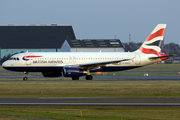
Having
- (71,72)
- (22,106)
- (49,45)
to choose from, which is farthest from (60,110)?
(49,45)

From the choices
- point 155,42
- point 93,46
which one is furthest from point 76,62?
point 93,46

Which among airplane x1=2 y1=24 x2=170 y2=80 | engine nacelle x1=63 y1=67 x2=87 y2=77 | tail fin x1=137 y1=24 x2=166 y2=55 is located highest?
tail fin x1=137 y1=24 x2=166 y2=55

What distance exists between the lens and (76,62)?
1780 inches

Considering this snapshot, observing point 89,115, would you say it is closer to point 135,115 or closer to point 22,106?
point 135,115

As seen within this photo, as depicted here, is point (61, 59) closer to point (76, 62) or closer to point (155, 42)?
point (76, 62)

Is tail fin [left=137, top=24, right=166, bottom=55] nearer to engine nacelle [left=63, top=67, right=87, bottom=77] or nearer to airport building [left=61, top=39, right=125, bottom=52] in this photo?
engine nacelle [left=63, top=67, right=87, bottom=77]

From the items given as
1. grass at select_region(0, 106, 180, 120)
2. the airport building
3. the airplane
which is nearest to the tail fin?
the airplane

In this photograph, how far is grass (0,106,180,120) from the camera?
52.4 feet

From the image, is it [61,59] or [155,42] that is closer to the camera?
[61,59]

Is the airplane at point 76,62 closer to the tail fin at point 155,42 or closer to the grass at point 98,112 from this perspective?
the tail fin at point 155,42

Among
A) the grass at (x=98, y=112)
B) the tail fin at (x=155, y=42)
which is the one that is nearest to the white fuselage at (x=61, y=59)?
the tail fin at (x=155, y=42)

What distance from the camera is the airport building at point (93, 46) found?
112500mm

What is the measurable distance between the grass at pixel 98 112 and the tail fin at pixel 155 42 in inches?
1192

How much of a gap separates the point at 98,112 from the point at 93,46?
96.5 metres
